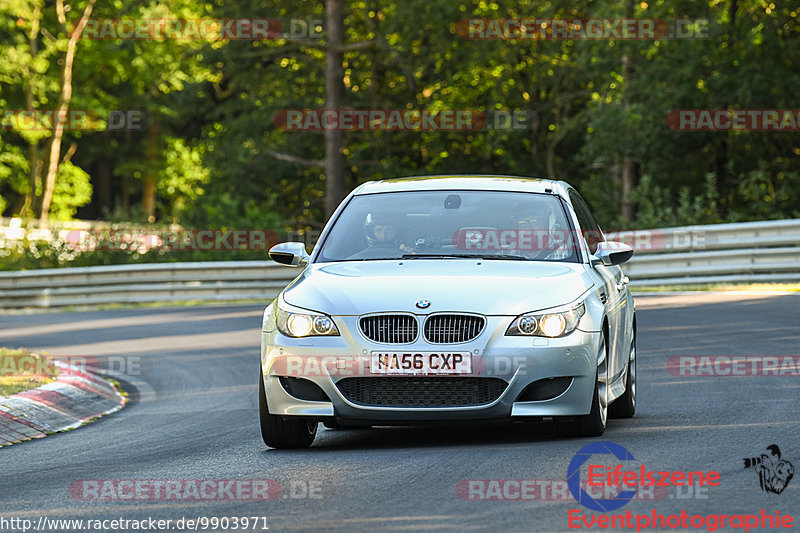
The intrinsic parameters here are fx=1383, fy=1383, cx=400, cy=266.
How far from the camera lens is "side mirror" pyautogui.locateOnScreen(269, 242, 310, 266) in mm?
9672

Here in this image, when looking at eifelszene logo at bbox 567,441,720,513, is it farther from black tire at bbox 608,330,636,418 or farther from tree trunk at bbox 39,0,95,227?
tree trunk at bbox 39,0,95,227

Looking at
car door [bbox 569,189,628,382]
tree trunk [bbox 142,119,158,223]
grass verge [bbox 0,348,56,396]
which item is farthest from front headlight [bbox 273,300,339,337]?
tree trunk [bbox 142,119,158,223]

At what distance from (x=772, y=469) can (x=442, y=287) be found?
2.25 metres

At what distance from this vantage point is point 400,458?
7.93 m

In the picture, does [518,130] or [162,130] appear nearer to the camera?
[518,130]

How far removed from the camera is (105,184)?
82.6 meters

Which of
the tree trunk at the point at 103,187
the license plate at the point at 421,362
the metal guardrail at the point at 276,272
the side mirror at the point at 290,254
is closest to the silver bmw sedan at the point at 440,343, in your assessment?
the license plate at the point at 421,362

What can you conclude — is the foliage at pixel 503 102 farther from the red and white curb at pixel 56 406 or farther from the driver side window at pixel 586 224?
the driver side window at pixel 586 224

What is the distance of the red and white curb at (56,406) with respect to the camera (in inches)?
412

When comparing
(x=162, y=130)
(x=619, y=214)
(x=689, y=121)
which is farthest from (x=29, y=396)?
(x=162, y=130)

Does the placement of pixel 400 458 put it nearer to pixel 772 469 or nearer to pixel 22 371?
pixel 772 469

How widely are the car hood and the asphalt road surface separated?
2.83ft

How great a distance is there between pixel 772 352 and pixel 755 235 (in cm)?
896

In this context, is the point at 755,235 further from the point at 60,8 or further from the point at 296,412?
the point at 60,8
